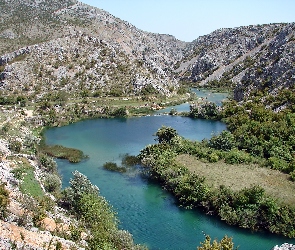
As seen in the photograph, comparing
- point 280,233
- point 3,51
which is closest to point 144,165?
point 280,233

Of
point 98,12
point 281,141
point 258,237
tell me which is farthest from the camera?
point 98,12

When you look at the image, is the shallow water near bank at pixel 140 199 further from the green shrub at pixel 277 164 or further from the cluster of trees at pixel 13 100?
the cluster of trees at pixel 13 100

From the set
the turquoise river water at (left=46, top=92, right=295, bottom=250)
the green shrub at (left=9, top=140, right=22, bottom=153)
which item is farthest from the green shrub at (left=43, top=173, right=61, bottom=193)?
the green shrub at (left=9, top=140, right=22, bottom=153)

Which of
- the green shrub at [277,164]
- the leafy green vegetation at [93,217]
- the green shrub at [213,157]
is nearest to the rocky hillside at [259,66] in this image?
the green shrub at [277,164]

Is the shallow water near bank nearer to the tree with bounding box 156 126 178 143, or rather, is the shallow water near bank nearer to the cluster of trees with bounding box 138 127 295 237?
the cluster of trees with bounding box 138 127 295 237

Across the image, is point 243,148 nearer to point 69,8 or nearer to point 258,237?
point 258,237

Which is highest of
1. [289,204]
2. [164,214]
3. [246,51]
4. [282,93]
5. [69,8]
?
[69,8]

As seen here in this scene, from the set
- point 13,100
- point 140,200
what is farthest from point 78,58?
point 140,200
